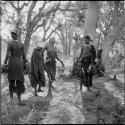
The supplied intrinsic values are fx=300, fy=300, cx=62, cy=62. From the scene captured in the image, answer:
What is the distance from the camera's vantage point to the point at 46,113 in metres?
6.51

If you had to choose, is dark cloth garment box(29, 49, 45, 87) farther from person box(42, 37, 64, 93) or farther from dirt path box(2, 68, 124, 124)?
dirt path box(2, 68, 124, 124)

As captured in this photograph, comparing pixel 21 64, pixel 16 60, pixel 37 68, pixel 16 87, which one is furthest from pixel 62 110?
pixel 37 68

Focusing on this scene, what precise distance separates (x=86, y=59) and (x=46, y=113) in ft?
10.2

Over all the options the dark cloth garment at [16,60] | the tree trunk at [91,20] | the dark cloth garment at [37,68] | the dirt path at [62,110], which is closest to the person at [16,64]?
Result: the dark cloth garment at [16,60]

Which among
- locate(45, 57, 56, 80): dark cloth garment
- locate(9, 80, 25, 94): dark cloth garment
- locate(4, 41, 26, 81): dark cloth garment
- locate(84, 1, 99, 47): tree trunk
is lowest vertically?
locate(9, 80, 25, 94): dark cloth garment

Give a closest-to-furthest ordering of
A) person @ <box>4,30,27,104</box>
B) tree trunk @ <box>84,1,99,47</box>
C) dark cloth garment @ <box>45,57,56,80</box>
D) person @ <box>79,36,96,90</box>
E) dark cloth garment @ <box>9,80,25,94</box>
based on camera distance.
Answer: person @ <box>4,30,27,104</box>
dark cloth garment @ <box>9,80,25,94</box>
dark cloth garment @ <box>45,57,56,80</box>
person @ <box>79,36,96,90</box>
tree trunk @ <box>84,1,99,47</box>

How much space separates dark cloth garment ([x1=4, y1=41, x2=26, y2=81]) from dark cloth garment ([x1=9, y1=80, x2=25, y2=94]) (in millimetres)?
167

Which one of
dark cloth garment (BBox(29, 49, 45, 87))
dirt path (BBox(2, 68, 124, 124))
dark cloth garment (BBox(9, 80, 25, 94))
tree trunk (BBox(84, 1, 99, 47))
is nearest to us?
dirt path (BBox(2, 68, 124, 124))

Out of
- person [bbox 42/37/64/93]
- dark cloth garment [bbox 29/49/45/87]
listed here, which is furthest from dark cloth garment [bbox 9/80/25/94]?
person [bbox 42/37/64/93]

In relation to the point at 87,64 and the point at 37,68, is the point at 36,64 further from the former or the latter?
the point at 87,64

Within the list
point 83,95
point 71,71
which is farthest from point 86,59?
point 71,71

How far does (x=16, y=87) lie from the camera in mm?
7340

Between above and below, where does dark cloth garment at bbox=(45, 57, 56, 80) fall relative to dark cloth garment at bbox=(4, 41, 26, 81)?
below

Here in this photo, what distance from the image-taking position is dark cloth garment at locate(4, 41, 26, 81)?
697cm
